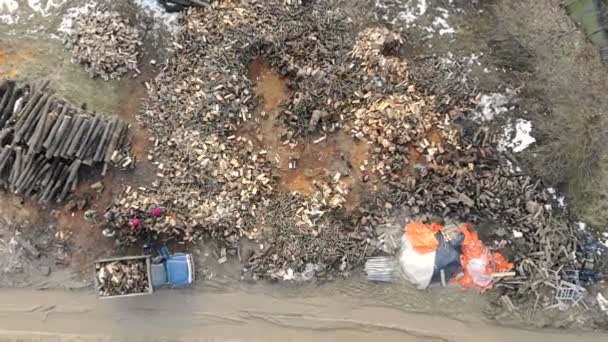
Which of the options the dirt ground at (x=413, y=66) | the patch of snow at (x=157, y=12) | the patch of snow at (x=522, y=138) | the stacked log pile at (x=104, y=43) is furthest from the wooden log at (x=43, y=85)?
the patch of snow at (x=522, y=138)

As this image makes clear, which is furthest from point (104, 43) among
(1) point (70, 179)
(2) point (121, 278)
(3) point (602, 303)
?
(3) point (602, 303)

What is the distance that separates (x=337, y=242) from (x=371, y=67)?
12.0ft

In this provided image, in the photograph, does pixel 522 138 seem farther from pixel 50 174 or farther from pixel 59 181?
pixel 50 174

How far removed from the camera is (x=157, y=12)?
12.4 m

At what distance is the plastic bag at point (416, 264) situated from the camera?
11.7 m

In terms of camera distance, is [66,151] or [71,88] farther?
[71,88]

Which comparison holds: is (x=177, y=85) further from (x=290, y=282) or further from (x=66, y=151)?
(x=290, y=282)

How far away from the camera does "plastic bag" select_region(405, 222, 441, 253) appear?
38.5 feet

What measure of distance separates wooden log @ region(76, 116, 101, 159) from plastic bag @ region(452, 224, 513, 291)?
7649 millimetres

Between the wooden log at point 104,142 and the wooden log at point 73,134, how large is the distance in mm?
487

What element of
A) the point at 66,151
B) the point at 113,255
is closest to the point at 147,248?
the point at 113,255

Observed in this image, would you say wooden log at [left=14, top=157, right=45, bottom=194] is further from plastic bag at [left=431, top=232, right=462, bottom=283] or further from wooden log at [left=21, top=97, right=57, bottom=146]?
plastic bag at [left=431, top=232, right=462, bottom=283]

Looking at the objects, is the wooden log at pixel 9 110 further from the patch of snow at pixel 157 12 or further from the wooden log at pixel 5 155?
the patch of snow at pixel 157 12

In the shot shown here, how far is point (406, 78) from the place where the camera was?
39.9 ft
